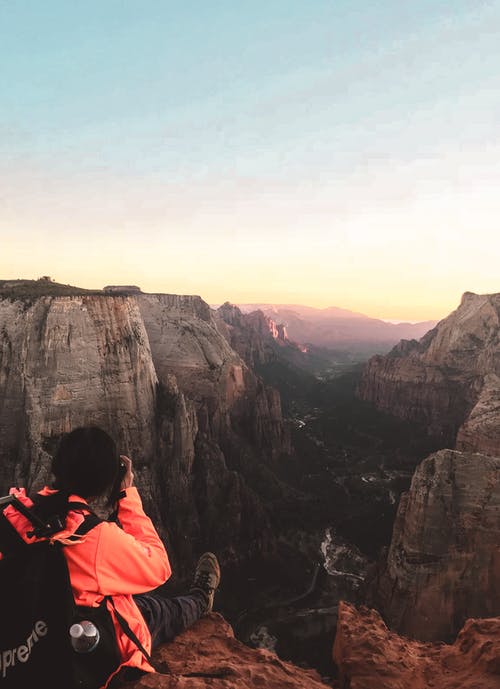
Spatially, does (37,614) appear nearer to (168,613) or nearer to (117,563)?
(117,563)

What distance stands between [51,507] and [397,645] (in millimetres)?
7350

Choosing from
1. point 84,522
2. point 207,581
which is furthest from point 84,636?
point 207,581

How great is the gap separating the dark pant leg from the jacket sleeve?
1.67 metres

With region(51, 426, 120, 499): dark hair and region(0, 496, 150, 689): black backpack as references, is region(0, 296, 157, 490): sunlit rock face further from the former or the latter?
region(0, 496, 150, 689): black backpack

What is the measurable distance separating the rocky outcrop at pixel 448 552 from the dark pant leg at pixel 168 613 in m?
14.6

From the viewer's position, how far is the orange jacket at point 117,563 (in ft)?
12.6

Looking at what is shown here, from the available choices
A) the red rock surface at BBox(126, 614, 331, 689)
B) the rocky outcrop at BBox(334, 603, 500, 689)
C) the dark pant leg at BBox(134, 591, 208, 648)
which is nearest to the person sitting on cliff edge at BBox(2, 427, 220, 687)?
the red rock surface at BBox(126, 614, 331, 689)

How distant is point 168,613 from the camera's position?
642cm

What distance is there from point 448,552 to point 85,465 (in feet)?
61.3

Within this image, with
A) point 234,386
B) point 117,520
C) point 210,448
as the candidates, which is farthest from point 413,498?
point 234,386

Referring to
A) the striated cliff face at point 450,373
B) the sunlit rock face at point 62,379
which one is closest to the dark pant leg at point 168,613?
the sunlit rock face at point 62,379

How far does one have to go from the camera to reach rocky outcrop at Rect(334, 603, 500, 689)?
6.82 meters

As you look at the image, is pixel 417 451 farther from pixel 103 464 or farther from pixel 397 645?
pixel 103 464

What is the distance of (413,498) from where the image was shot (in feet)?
64.0
